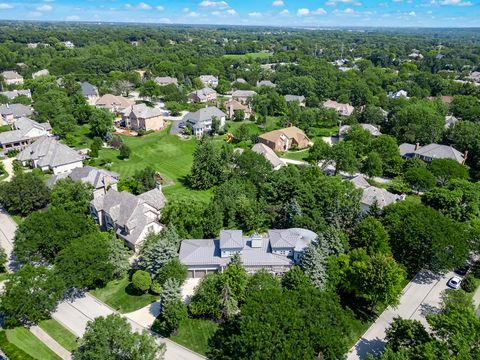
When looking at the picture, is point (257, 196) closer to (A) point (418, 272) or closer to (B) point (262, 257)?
(B) point (262, 257)

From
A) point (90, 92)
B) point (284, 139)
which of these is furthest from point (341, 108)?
point (90, 92)

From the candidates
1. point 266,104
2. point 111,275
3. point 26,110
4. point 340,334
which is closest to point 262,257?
point 340,334

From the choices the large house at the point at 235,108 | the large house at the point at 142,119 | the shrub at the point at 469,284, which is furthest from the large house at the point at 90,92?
the shrub at the point at 469,284

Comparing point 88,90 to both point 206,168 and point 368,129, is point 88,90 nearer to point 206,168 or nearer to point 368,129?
point 206,168

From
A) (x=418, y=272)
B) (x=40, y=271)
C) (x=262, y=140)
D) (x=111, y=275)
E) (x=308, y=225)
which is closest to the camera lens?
(x=40, y=271)

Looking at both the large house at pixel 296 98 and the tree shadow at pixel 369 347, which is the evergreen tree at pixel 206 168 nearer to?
the tree shadow at pixel 369 347

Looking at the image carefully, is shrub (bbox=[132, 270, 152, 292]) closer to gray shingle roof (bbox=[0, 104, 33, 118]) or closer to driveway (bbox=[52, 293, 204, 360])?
driveway (bbox=[52, 293, 204, 360])

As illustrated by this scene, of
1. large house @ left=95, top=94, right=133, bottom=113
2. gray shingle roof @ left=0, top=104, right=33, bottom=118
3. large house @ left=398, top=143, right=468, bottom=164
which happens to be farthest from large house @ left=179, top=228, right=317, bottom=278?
large house @ left=95, top=94, right=133, bottom=113
